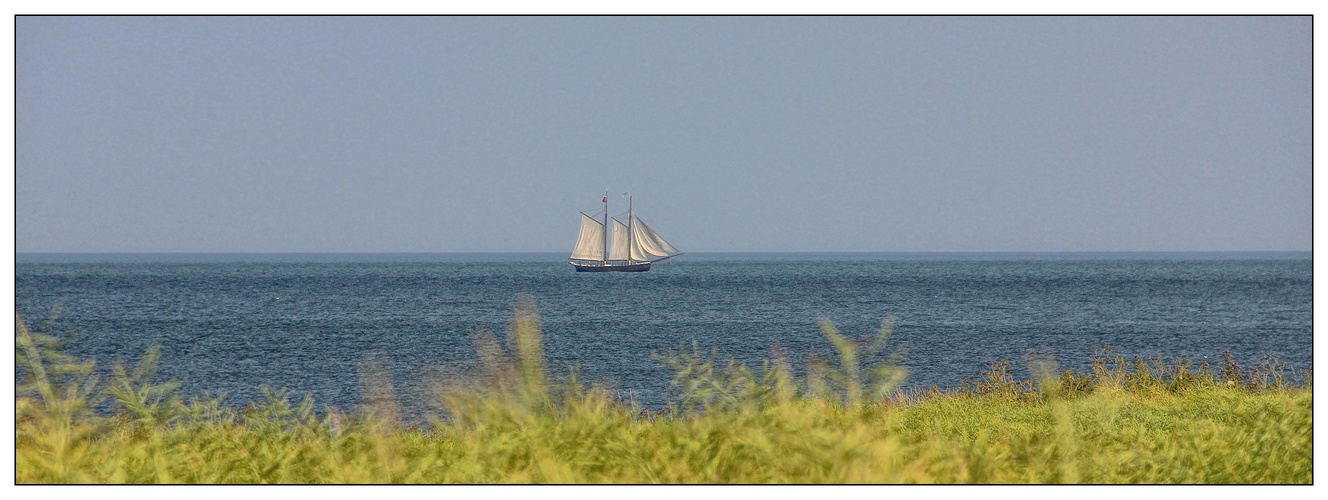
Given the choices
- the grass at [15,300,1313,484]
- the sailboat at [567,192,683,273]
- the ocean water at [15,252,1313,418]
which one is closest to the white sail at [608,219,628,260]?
the sailboat at [567,192,683,273]

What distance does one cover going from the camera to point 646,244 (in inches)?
4818

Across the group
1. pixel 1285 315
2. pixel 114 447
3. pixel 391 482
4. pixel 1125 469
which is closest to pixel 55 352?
pixel 114 447

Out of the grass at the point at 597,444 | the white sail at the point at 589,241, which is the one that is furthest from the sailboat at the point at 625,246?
the grass at the point at 597,444

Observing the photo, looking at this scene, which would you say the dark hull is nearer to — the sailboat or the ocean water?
the sailboat

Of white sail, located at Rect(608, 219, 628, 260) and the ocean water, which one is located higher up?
white sail, located at Rect(608, 219, 628, 260)

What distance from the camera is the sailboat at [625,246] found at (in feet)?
394

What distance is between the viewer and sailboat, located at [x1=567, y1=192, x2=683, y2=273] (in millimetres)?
120000

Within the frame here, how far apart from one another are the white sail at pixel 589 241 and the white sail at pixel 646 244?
4.37 m

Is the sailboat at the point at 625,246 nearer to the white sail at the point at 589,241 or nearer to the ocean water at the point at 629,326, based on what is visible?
the white sail at the point at 589,241

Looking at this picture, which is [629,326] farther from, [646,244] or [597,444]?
[646,244]

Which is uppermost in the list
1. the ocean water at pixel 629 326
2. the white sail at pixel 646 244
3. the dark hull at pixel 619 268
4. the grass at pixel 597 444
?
the white sail at pixel 646 244

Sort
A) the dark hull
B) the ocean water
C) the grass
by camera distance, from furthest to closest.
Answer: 1. the dark hull
2. the ocean water
3. the grass

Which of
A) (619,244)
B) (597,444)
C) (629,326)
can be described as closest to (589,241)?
(619,244)
